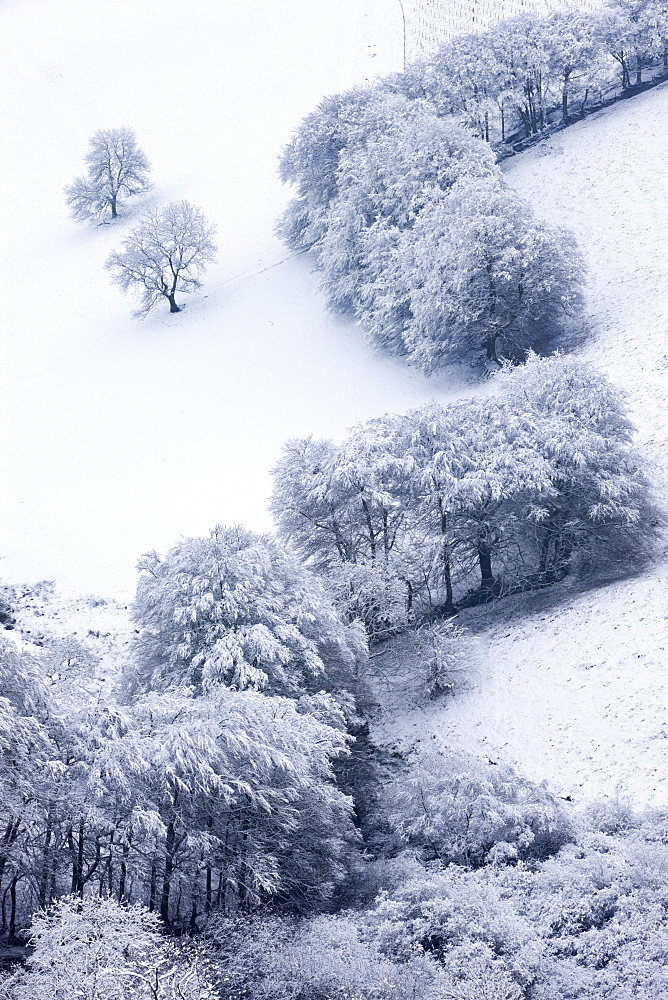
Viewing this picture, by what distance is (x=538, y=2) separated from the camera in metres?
69.1

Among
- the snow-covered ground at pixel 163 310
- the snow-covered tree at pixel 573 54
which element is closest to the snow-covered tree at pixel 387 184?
the snow-covered ground at pixel 163 310

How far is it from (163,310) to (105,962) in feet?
153

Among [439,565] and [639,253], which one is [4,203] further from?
[439,565]

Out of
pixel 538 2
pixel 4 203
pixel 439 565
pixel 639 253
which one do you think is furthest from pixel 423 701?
pixel 538 2

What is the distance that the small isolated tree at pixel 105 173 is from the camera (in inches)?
2537

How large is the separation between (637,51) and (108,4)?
58065 mm

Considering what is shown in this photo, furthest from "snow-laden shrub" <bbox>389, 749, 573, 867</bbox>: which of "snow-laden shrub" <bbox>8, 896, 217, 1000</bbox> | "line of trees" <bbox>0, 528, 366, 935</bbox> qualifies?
"snow-laden shrub" <bbox>8, 896, 217, 1000</bbox>

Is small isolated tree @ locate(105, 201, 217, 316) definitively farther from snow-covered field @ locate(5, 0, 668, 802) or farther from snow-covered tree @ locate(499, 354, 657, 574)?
snow-covered tree @ locate(499, 354, 657, 574)

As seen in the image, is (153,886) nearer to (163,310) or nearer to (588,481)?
(588,481)

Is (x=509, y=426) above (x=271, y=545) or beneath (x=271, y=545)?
above

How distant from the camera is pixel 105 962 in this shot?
1228 centimetres

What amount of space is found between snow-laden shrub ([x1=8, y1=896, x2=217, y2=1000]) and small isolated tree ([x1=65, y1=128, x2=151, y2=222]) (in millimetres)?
59254

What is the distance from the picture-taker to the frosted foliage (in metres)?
21.4

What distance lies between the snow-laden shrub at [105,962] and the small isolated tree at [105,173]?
5925 centimetres
